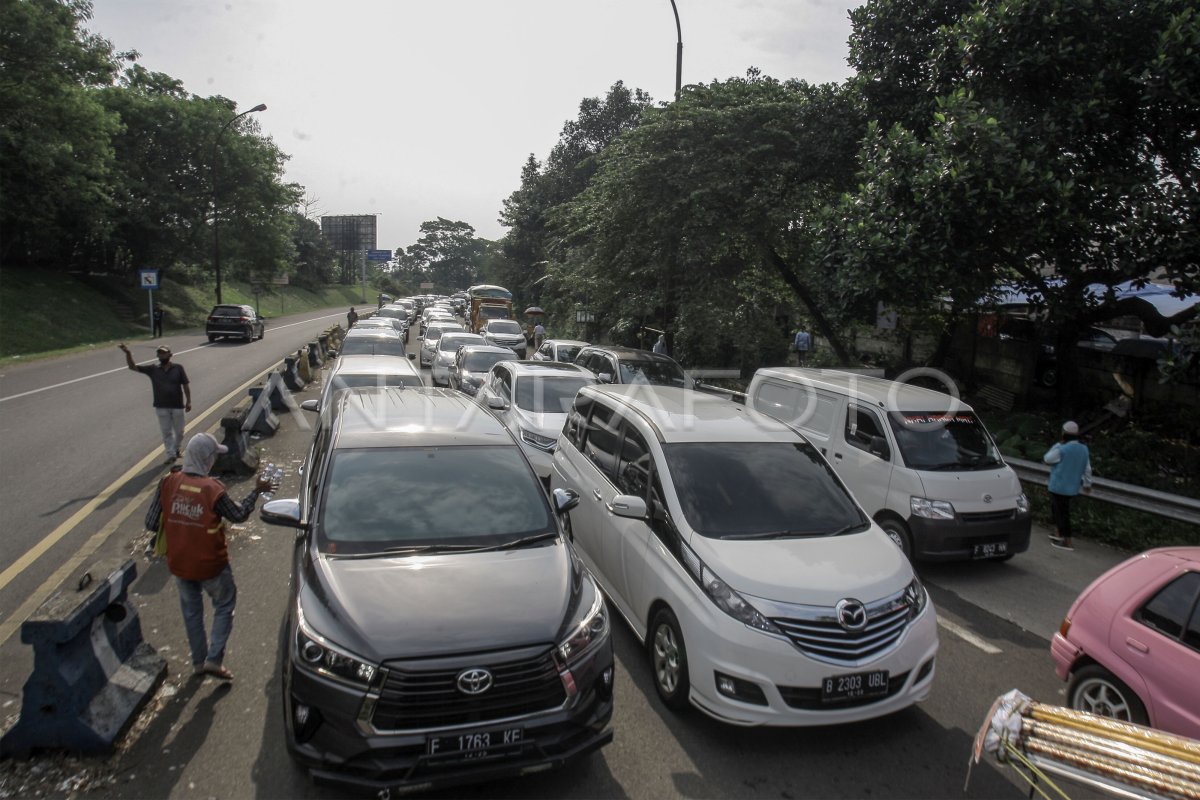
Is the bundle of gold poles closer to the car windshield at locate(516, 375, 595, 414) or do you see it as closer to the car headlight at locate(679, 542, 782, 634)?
the car headlight at locate(679, 542, 782, 634)

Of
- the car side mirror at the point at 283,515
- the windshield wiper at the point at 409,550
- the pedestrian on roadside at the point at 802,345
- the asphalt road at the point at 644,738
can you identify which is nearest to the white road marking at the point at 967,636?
the asphalt road at the point at 644,738

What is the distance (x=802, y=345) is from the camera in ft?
67.6

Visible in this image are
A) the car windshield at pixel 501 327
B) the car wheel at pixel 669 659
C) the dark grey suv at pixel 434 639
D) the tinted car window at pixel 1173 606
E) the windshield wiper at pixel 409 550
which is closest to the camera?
the dark grey suv at pixel 434 639

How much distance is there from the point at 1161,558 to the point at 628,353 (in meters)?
10.5

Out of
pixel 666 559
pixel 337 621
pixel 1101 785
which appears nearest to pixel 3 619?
pixel 337 621

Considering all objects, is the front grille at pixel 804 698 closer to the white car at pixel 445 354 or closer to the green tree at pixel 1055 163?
the green tree at pixel 1055 163

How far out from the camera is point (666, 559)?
5207 millimetres

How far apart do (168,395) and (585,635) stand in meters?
8.81

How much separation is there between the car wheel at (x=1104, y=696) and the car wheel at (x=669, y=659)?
7.62ft

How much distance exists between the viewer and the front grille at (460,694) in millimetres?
3662

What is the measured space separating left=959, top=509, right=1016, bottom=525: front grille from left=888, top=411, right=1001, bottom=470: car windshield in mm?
508

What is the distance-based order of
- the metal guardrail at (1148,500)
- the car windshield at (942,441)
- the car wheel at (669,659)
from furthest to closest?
1. the metal guardrail at (1148,500)
2. the car windshield at (942,441)
3. the car wheel at (669,659)

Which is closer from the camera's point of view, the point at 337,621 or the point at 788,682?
the point at 337,621

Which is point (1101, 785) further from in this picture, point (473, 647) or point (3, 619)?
point (3, 619)
